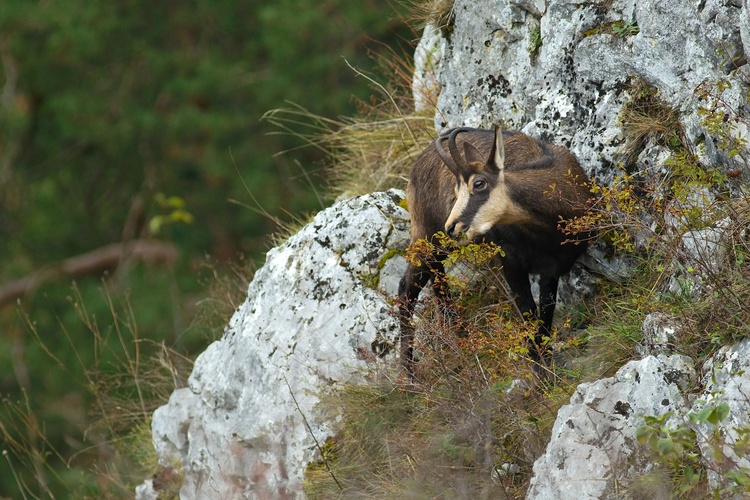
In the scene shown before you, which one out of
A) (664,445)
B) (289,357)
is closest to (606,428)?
(664,445)

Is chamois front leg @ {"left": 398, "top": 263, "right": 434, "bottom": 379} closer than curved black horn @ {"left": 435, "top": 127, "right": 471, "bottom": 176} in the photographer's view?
No

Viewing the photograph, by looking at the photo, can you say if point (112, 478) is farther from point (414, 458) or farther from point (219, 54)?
point (219, 54)

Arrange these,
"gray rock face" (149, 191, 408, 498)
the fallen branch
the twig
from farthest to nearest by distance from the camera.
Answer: the fallen branch
"gray rock face" (149, 191, 408, 498)
the twig

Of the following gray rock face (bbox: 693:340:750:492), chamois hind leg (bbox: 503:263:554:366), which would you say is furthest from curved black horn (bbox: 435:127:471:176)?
gray rock face (bbox: 693:340:750:492)

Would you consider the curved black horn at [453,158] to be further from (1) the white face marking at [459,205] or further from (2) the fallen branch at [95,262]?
(2) the fallen branch at [95,262]

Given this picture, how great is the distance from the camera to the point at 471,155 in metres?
6.25

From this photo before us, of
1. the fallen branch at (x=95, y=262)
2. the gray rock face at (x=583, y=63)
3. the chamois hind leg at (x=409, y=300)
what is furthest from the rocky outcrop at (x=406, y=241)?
the fallen branch at (x=95, y=262)

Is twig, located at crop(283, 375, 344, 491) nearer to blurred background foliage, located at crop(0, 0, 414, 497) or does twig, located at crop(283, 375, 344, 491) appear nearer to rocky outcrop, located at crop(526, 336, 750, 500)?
rocky outcrop, located at crop(526, 336, 750, 500)

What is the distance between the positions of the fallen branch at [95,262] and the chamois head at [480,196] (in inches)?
533

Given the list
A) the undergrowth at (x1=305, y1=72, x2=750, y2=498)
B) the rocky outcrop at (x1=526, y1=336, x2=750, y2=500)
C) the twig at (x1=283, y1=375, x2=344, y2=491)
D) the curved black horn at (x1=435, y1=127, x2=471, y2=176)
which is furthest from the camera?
the curved black horn at (x1=435, y1=127, x2=471, y2=176)

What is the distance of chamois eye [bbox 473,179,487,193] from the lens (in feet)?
20.0

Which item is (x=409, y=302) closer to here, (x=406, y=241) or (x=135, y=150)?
(x=406, y=241)

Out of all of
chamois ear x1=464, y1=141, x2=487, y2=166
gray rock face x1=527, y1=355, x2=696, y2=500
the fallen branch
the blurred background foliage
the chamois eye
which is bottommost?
the fallen branch

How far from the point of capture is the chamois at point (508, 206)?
6.09 metres
